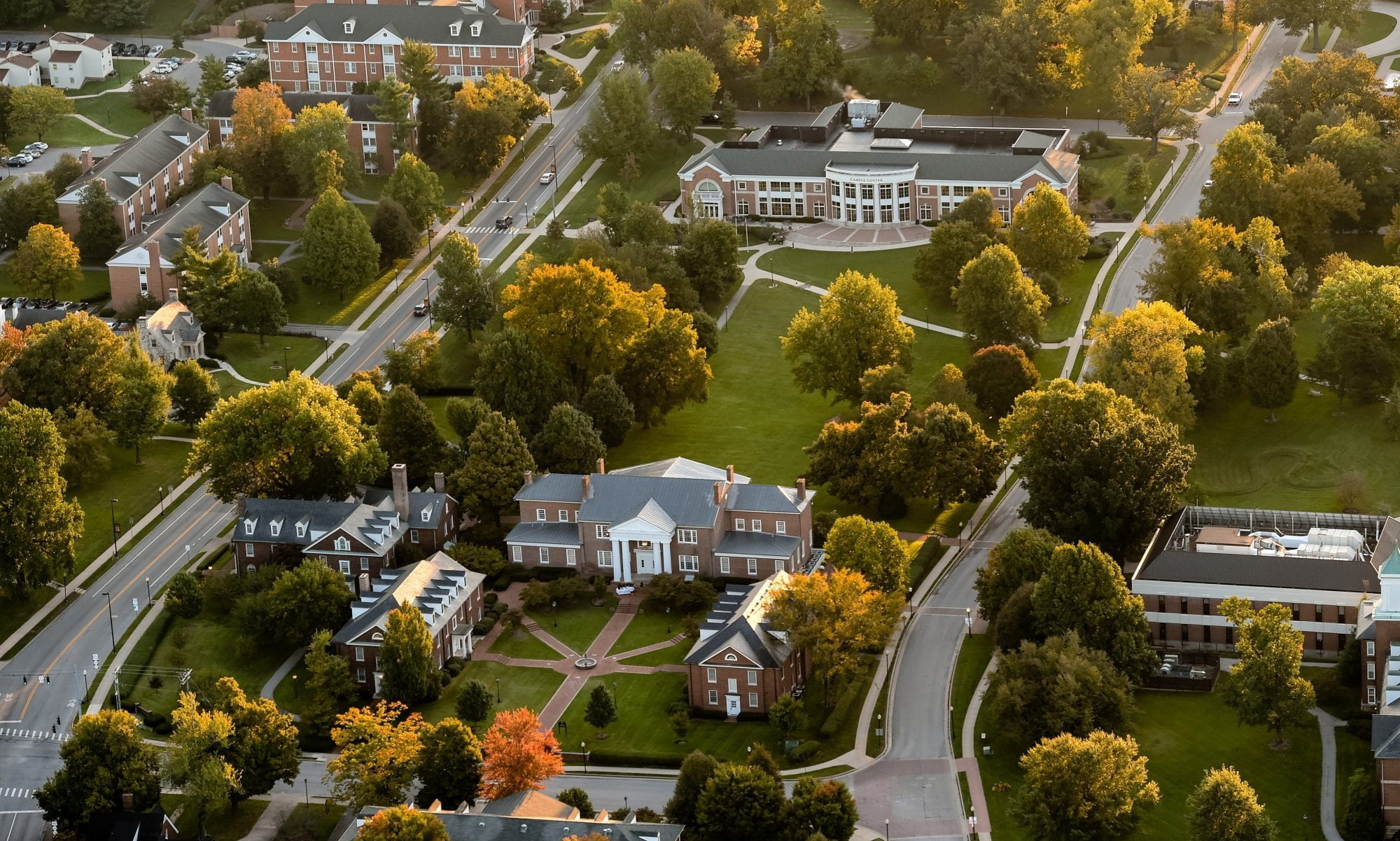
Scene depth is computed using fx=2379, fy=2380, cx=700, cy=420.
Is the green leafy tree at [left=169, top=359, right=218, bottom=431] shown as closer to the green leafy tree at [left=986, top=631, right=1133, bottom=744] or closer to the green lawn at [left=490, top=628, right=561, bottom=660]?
the green lawn at [left=490, top=628, right=561, bottom=660]

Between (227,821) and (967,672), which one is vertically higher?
(967,672)

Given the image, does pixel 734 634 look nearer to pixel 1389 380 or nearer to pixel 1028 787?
pixel 1028 787

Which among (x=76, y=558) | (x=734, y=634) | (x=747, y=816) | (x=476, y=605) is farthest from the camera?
(x=76, y=558)

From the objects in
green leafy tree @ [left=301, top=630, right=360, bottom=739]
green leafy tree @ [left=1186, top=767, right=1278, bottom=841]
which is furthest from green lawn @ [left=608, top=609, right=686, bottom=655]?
green leafy tree @ [left=1186, top=767, right=1278, bottom=841]

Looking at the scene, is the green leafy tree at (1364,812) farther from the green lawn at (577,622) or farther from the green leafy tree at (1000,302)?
the green leafy tree at (1000,302)

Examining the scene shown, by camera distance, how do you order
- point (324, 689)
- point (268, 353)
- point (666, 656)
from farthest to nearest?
point (268, 353) → point (666, 656) → point (324, 689)

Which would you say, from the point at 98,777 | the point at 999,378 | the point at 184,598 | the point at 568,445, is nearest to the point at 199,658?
the point at 184,598

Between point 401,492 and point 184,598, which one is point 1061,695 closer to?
point 401,492

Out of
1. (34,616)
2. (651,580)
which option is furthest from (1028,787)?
(34,616)
